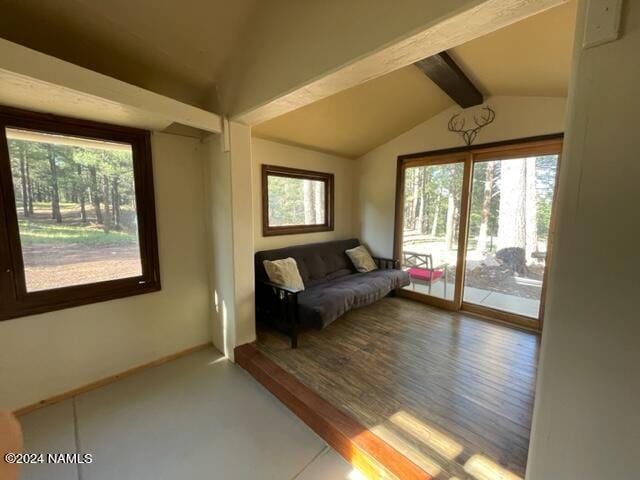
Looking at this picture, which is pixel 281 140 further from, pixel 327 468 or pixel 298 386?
pixel 327 468

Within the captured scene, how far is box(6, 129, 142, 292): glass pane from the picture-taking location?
1.75 metres

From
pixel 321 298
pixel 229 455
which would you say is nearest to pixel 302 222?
pixel 321 298

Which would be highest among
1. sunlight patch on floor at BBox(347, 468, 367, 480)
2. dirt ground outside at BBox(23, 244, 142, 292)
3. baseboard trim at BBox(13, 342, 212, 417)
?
dirt ground outside at BBox(23, 244, 142, 292)

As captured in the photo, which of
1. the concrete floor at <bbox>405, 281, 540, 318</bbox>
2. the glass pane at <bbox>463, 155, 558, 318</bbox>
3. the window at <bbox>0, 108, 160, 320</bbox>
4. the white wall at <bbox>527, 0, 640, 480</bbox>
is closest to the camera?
the white wall at <bbox>527, 0, 640, 480</bbox>

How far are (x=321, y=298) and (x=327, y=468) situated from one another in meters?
1.35

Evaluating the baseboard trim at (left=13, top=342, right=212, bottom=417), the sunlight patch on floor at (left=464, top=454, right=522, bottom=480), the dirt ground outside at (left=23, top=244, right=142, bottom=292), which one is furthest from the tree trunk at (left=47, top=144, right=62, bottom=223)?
the sunlight patch on floor at (left=464, top=454, right=522, bottom=480)

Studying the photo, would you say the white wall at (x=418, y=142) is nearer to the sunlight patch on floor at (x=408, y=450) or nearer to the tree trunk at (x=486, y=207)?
the tree trunk at (x=486, y=207)

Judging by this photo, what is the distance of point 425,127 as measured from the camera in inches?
135

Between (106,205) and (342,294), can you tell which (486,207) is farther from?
(106,205)

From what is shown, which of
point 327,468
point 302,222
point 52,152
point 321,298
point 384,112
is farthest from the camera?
point 302,222

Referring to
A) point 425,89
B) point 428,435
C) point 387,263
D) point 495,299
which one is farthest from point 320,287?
point 425,89

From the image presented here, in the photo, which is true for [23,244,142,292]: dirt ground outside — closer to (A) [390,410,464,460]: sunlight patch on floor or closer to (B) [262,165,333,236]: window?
(B) [262,165,333,236]: window

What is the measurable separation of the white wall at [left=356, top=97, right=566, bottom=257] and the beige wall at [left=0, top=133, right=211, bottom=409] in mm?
2558

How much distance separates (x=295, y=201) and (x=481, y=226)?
2.39 meters
